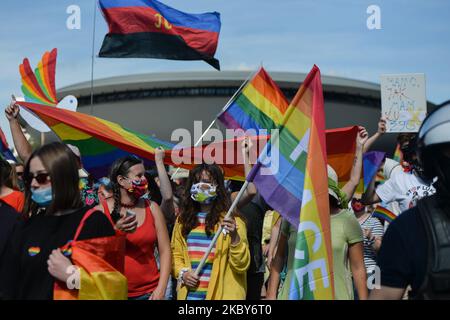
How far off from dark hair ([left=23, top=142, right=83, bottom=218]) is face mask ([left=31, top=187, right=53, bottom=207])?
7 cm

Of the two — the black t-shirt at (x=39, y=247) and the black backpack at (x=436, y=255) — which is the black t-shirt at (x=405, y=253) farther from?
the black t-shirt at (x=39, y=247)

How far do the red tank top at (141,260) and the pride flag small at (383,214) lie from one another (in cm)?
257

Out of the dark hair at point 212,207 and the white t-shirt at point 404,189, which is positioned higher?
the white t-shirt at point 404,189

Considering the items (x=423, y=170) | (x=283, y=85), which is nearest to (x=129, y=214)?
(x=423, y=170)

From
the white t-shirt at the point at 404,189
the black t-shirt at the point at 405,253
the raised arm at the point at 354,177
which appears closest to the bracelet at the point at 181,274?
the raised arm at the point at 354,177

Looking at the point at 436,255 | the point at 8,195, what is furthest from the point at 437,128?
the point at 8,195

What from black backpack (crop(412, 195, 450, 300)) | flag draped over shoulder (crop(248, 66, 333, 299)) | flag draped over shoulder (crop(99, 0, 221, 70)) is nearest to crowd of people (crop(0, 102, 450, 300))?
black backpack (crop(412, 195, 450, 300))

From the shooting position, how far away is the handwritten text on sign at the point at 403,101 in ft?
29.6

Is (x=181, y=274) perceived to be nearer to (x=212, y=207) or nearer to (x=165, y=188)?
(x=212, y=207)

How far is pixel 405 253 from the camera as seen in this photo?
339 cm

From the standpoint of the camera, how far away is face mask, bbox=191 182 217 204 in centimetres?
650

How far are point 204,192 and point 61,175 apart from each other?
93.1 inches

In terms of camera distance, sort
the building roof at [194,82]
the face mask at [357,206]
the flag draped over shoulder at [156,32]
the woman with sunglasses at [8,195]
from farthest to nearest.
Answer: the building roof at [194,82], the flag draped over shoulder at [156,32], the face mask at [357,206], the woman with sunglasses at [8,195]
